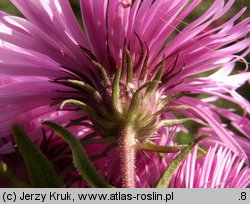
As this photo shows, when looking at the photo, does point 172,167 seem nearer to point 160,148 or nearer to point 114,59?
point 160,148

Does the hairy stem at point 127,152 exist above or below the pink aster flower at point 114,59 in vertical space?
below

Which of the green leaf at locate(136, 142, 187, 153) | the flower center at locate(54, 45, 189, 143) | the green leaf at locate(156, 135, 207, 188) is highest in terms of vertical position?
the flower center at locate(54, 45, 189, 143)

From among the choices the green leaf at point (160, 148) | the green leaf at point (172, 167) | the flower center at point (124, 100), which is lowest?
the green leaf at point (172, 167)

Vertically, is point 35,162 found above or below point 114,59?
below

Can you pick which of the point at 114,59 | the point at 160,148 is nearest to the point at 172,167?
the point at 160,148

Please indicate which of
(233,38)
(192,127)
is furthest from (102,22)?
(192,127)
